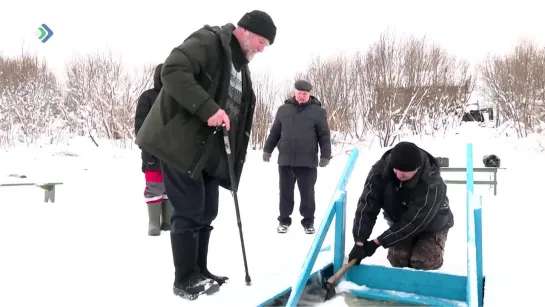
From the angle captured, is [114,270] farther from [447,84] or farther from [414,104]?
[447,84]

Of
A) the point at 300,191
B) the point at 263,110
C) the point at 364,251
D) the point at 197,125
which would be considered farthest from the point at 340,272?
the point at 263,110

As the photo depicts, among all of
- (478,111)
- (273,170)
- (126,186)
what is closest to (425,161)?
(126,186)

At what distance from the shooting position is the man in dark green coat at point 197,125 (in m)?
2.19

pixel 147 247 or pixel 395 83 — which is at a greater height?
pixel 395 83

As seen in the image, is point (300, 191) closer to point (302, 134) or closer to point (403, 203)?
point (302, 134)

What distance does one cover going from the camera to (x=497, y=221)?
15.6ft

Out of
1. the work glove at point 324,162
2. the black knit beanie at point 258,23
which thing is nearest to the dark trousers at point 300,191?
the work glove at point 324,162

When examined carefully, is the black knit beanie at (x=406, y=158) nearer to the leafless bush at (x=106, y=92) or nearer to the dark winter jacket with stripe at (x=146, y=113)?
the dark winter jacket with stripe at (x=146, y=113)

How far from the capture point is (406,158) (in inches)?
102

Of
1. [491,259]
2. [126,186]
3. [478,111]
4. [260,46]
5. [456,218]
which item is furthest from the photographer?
[478,111]

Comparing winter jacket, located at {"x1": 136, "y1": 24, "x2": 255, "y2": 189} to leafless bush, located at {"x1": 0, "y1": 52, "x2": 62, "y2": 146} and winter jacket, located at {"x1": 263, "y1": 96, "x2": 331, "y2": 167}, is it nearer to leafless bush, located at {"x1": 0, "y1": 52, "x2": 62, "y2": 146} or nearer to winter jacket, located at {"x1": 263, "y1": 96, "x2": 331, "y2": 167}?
winter jacket, located at {"x1": 263, "y1": 96, "x2": 331, "y2": 167}

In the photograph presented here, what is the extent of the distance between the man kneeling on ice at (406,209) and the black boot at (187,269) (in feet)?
2.88

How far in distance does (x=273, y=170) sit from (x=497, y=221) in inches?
241

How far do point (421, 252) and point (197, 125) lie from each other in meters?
1.59
